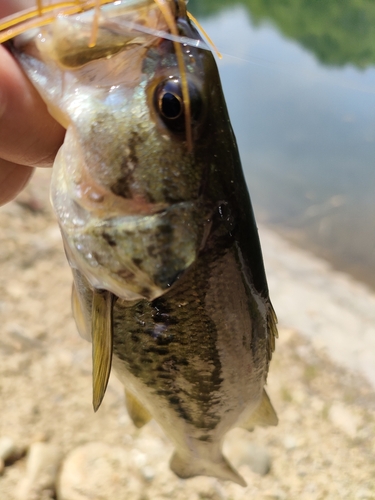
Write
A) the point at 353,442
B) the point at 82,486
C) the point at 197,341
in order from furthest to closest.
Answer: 1. the point at 353,442
2. the point at 82,486
3. the point at 197,341

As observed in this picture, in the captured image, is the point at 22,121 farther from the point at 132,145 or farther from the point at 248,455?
the point at 248,455

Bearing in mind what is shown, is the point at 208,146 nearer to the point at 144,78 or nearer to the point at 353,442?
the point at 144,78

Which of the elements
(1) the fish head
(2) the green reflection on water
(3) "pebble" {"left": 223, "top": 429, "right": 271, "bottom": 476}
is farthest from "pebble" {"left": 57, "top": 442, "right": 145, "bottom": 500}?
(2) the green reflection on water

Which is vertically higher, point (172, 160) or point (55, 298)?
point (172, 160)

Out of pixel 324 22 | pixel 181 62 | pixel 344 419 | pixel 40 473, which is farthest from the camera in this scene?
pixel 324 22

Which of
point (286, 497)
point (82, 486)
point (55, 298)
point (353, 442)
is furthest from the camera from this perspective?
point (55, 298)

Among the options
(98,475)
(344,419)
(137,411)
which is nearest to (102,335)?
(137,411)

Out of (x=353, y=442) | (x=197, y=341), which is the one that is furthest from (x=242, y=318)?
(x=353, y=442)
